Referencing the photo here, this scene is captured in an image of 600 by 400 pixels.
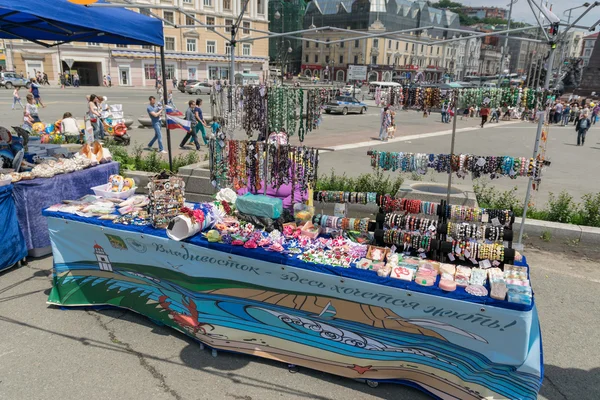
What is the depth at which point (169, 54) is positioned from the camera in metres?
51.5

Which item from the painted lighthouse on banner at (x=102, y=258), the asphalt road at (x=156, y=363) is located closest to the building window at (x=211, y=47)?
the asphalt road at (x=156, y=363)

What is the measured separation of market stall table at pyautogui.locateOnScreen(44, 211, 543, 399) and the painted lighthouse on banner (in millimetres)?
15

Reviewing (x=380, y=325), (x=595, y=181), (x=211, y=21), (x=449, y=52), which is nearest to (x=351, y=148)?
(x=595, y=181)

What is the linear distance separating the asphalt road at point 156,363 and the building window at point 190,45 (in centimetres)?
5435

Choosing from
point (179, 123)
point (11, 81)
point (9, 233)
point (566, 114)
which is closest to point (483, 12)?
point (566, 114)

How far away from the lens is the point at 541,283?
531 centimetres

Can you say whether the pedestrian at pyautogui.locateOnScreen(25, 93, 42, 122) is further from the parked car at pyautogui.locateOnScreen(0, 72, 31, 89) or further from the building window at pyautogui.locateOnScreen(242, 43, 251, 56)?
the building window at pyautogui.locateOnScreen(242, 43, 251, 56)

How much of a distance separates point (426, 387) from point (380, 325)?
607 millimetres

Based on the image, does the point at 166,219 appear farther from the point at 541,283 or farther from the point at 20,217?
the point at 541,283

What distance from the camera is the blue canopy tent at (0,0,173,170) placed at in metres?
5.15

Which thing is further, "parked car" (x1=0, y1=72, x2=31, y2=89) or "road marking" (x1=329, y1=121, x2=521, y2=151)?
"parked car" (x1=0, y1=72, x2=31, y2=89)

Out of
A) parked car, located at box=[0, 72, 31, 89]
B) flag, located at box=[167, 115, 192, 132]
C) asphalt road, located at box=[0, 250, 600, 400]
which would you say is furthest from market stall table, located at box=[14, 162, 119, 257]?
parked car, located at box=[0, 72, 31, 89]

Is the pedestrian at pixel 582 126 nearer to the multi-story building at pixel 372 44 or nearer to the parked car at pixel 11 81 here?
the parked car at pixel 11 81

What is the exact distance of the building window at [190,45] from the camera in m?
53.8
